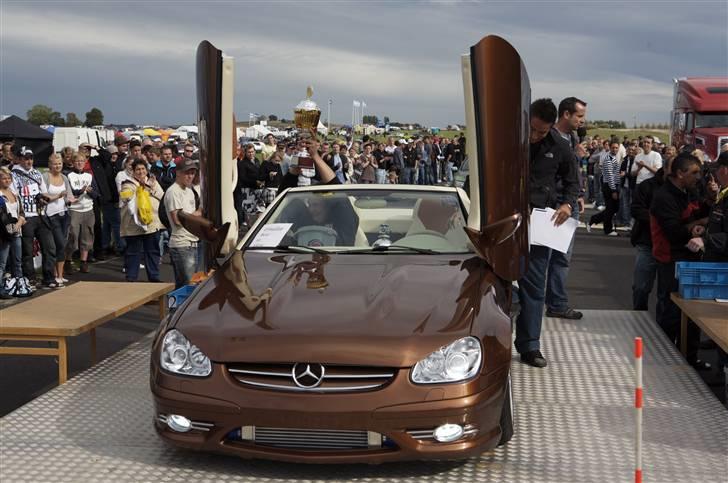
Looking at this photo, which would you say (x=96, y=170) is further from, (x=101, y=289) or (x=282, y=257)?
(x=282, y=257)

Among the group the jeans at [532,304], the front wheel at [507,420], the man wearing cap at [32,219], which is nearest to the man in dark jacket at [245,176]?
the man wearing cap at [32,219]

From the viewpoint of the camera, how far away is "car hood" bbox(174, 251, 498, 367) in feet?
13.6

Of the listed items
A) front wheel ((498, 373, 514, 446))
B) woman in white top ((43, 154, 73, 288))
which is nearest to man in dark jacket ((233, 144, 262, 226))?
woman in white top ((43, 154, 73, 288))

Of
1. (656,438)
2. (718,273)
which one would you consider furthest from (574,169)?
(656,438)

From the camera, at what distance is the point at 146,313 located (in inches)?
414

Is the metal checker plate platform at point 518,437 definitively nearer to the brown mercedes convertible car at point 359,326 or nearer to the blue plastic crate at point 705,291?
the brown mercedes convertible car at point 359,326

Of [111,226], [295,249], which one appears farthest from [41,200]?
[295,249]

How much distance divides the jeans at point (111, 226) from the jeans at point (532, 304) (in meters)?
10.3

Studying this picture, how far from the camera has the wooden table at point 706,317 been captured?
5588 mm

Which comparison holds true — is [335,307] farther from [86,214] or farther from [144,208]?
[86,214]

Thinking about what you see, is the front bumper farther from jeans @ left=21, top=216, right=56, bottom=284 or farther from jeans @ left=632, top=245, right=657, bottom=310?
jeans @ left=21, top=216, right=56, bottom=284

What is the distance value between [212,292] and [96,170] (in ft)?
34.9

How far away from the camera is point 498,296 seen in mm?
4996

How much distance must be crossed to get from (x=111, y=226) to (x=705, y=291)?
37.3 feet
